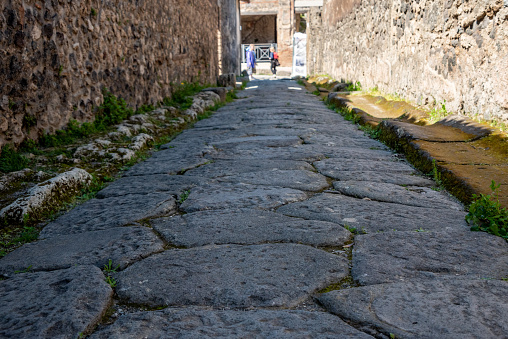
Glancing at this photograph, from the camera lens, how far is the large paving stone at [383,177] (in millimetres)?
2395

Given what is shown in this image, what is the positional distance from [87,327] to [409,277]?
872 mm

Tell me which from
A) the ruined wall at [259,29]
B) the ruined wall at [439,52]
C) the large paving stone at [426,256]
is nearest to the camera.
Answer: the large paving stone at [426,256]

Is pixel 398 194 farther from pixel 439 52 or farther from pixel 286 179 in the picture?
pixel 439 52

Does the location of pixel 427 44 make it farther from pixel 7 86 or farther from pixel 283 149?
pixel 7 86

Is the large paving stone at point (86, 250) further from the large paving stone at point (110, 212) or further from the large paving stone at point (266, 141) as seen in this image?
the large paving stone at point (266, 141)

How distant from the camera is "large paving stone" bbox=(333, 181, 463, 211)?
2043mm

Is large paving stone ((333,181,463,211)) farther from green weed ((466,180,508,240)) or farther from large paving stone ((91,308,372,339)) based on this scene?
large paving stone ((91,308,372,339))

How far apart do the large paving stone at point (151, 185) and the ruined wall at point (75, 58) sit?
0.66 meters

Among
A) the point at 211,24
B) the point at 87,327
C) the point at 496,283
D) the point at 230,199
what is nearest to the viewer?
the point at 87,327

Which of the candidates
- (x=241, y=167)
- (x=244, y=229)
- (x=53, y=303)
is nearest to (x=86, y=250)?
(x=53, y=303)

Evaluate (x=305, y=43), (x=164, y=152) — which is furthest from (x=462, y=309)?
(x=305, y=43)

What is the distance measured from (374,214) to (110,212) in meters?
1.13

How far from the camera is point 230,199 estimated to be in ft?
6.96

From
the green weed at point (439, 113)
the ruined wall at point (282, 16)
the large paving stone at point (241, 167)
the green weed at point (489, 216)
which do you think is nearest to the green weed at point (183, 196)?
the large paving stone at point (241, 167)
